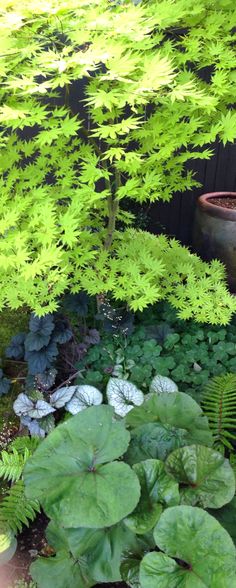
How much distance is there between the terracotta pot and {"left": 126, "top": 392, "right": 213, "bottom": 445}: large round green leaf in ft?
7.21

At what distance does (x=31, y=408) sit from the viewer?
2.37m

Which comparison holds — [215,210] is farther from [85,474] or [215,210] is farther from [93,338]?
[85,474]

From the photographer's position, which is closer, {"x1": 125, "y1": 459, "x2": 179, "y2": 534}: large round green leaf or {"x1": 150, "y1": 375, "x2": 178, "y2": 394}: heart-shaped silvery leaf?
{"x1": 125, "y1": 459, "x2": 179, "y2": 534}: large round green leaf

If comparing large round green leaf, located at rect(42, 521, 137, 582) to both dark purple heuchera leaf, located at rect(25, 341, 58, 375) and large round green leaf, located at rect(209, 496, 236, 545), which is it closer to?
large round green leaf, located at rect(209, 496, 236, 545)

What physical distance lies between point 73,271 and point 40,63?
955mm

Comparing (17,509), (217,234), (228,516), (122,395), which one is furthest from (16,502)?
(217,234)

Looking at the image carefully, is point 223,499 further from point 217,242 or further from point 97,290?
point 217,242

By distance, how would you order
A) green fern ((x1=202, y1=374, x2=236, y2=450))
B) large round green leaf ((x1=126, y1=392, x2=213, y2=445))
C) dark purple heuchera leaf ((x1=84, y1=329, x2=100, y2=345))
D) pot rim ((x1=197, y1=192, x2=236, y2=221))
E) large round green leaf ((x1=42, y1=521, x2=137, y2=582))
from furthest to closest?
pot rim ((x1=197, y1=192, x2=236, y2=221)), dark purple heuchera leaf ((x1=84, y1=329, x2=100, y2=345)), green fern ((x1=202, y1=374, x2=236, y2=450)), large round green leaf ((x1=126, y1=392, x2=213, y2=445)), large round green leaf ((x1=42, y1=521, x2=137, y2=582))

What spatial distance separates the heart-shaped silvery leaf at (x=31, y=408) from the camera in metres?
2.32

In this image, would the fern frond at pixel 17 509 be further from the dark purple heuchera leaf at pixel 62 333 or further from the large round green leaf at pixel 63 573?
the dark purple heuchera leaf at pixel 62 333

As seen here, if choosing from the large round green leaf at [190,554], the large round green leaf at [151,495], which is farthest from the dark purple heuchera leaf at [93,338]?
the large round green leaf at [190,554]

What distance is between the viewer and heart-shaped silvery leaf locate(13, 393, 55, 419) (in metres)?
2.32

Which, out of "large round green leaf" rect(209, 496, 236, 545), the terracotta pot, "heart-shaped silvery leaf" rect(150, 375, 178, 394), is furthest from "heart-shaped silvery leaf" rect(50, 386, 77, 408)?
the terracotta pot

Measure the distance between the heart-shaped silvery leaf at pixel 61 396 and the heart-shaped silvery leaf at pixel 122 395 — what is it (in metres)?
0.19
